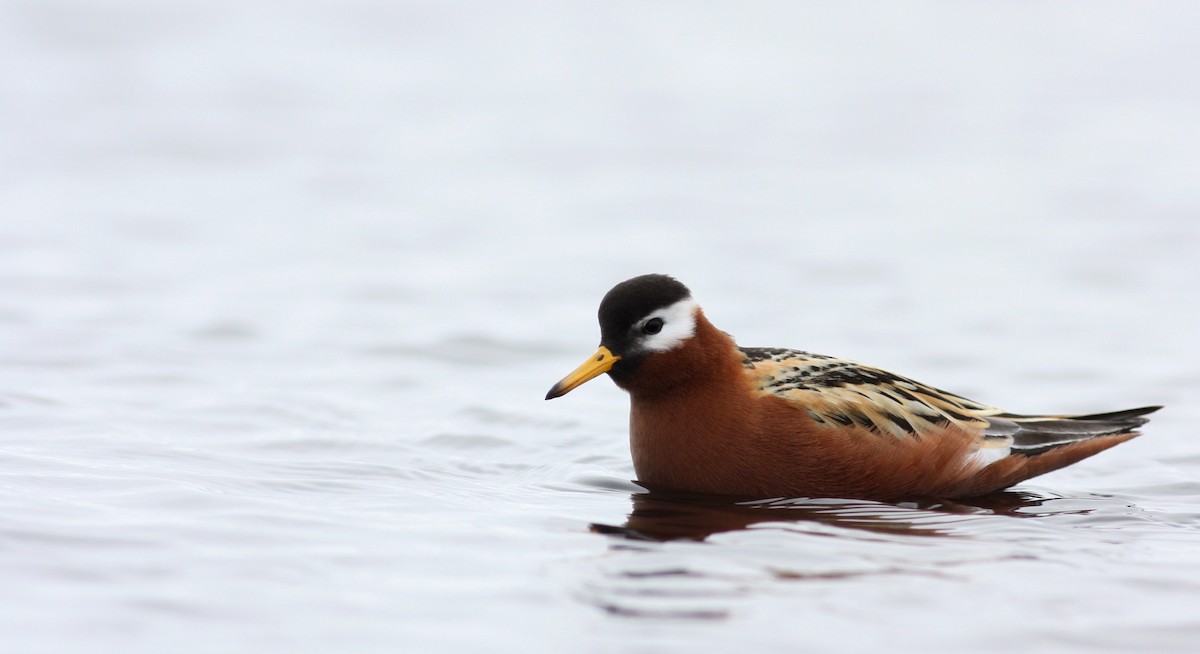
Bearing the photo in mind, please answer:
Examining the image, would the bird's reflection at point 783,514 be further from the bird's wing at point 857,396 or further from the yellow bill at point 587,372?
the yellow bill at point 587,372

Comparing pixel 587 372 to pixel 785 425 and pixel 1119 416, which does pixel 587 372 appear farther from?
pixel 1119 416

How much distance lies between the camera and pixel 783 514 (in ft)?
24.3

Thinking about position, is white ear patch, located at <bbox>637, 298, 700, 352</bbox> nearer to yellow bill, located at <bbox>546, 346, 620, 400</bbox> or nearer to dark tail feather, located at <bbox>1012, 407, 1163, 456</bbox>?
yellow bill, located at <bbox>546, 346, 620, 400</bbox>

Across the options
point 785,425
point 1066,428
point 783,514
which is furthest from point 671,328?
point 1066,428


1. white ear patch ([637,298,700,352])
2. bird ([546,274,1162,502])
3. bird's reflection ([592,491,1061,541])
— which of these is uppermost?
white ear patch ([637,298,700,352])

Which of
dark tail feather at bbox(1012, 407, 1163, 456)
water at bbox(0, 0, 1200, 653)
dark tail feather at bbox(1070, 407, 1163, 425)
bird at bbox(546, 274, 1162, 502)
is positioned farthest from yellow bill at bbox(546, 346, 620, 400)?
dark tail feather at bbox(1070, 407, 1163, 425)

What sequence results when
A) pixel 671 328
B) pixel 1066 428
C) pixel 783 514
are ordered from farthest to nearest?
1. pixel 1066 428
2. pixel 671 328
3. pixel 783 514

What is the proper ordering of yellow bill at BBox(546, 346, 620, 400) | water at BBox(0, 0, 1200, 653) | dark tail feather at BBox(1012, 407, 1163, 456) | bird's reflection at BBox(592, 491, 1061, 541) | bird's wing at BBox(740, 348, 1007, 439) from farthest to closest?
1. dark tail feather at BBox(1012, 407, 1163, 456)
2. bird's wing at BBox(740, 348, 1007, 439)
3. yellow bill at BBox(546, 346, 620, 400)
4. bird's reflection at BBox(592, 491, 1061, 541)
5. water at BBox(0, 0, 1200, 653)

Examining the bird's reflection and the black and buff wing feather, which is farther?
the black and buff wing feather

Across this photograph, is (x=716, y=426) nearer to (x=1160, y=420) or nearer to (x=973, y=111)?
(x=1160, y=420)

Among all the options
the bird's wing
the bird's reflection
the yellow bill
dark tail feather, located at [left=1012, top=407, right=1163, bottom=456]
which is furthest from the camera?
dark tail feather, located at [left=1012, top=407, right=1163, bottom=456]

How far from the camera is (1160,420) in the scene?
402 inches

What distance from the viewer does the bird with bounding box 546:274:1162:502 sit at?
784cm

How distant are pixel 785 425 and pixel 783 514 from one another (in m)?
0.63
